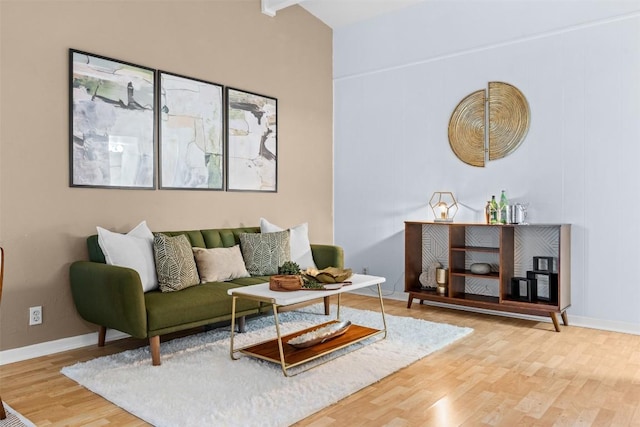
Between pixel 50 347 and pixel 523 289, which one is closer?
pixel 50 347

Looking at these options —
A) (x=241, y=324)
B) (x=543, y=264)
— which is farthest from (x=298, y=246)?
(x=543, y=264)

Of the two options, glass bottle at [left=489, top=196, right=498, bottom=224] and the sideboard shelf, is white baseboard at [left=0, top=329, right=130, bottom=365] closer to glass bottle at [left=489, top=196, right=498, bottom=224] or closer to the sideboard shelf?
the sideboard shelf

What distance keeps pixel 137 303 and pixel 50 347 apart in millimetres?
986

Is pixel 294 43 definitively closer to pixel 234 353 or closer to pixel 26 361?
pixel 234 353

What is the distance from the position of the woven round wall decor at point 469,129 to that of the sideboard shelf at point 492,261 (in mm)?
729

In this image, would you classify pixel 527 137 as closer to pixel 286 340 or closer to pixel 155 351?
pixel 286 340

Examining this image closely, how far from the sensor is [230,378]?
290cm

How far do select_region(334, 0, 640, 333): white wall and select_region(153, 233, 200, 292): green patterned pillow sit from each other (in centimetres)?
262

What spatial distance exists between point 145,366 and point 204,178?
6.48 ft

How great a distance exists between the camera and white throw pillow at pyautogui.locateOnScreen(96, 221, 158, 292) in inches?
136

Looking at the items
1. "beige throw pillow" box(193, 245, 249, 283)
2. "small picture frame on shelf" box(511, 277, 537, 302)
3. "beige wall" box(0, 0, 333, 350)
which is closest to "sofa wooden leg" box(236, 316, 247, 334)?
"beige throw pillow" box(193, 245, 249, 283)

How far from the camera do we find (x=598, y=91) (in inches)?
165

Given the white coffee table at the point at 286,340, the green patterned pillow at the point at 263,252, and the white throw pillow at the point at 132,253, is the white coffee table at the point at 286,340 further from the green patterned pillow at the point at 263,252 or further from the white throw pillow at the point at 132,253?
the green patterned pillow at the point at 263,252

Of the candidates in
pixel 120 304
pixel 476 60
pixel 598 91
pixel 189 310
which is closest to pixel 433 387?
pixel 189 310
